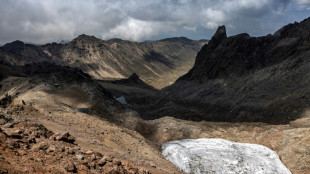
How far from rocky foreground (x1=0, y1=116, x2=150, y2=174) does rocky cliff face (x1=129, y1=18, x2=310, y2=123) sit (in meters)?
40.7

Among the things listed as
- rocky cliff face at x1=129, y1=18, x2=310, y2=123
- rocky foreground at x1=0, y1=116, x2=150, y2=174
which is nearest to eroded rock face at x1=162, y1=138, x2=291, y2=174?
rocky foreground at x1=0, y1=116, x2=150, y2=174

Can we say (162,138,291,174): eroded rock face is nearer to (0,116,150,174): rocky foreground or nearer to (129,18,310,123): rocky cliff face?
(0,116,150,174): rocky foreground

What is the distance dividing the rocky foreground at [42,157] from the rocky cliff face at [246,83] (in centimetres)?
4069

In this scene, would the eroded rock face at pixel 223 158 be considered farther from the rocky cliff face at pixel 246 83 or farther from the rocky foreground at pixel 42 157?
the rocky cliff face at pixel 246 83

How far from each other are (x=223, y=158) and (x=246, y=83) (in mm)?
44951

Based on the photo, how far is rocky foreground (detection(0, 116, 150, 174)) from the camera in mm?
10531

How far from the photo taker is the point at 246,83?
66438mm

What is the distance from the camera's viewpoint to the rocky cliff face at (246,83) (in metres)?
51.2

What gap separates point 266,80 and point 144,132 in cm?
3616

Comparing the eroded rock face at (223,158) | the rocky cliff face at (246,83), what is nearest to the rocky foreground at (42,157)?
the eroded rock face at (223,158)

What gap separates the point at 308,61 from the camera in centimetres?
5603

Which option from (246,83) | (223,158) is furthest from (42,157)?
(246,83)

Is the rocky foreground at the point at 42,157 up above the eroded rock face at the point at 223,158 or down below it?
above

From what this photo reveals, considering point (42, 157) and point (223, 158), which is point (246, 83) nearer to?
point (223, 158)
